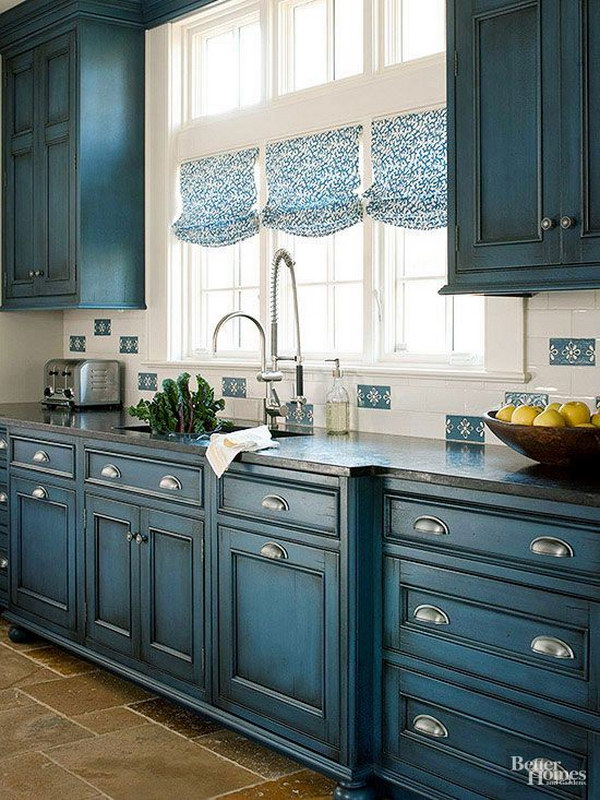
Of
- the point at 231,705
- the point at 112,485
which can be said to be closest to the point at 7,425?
the point at 112,485

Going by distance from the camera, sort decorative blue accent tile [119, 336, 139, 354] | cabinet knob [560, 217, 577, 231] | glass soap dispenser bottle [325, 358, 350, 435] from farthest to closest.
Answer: decorative blue accent tile [119, 336, 139, 354] < glass soap dispenser bottle [325, 358, 350, 435] < cabinet knob [560, 217, 577, 231]

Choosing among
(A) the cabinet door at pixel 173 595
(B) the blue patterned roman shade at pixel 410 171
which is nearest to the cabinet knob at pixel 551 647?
(A) the cabinet door at pixel 173 595

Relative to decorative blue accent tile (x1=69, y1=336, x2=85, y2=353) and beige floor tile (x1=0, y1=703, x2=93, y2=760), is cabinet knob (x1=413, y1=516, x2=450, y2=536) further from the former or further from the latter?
decorative blue accent tile (x1=69, y1=336, x2=85, y2=353)

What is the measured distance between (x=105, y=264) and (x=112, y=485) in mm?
1441

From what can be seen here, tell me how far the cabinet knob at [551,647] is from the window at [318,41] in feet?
8.10

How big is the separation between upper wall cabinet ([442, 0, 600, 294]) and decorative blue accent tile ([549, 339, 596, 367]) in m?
0.36

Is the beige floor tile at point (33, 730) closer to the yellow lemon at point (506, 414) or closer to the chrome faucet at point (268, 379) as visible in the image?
the chrome faucet at point (268, 379)

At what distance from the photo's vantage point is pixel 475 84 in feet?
10.2

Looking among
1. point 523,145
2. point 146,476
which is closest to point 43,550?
point 146,476

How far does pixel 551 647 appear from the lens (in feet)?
8.36

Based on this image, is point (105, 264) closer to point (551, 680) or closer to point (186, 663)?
point (186, 663)

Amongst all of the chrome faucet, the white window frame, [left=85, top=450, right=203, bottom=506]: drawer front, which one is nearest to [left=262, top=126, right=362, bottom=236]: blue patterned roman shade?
the white window frame

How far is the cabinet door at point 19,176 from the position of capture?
5.31 m

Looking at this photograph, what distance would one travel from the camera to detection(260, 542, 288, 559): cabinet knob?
3.21 meters
